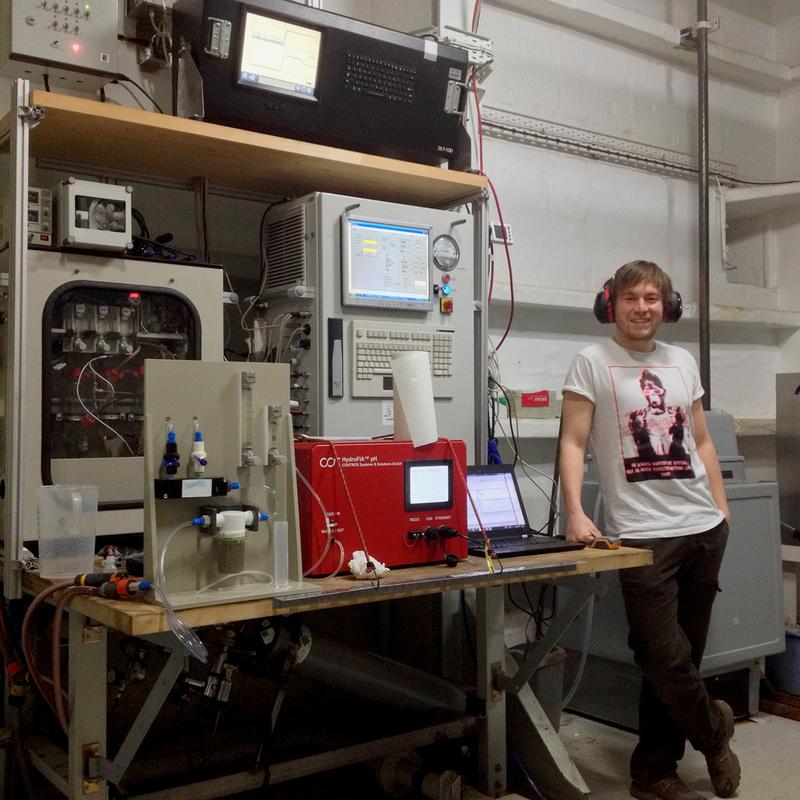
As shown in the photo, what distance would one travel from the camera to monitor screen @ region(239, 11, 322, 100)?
2.49 metres

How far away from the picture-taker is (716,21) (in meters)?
4.27

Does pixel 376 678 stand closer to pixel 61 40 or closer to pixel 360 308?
pixel 360 308

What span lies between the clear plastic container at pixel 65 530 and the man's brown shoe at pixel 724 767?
1.77 m

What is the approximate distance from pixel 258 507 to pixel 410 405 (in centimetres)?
48

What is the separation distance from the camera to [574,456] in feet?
8.18

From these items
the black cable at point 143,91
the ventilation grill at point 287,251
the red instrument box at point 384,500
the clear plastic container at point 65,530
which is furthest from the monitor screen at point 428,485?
the black cable at point 143,91

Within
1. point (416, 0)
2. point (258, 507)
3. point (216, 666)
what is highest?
point (416, 0)

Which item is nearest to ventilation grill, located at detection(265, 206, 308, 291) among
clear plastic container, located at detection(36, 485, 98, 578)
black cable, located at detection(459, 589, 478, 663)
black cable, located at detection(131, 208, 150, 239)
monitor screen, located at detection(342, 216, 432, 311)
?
monitor screen, located at detection(342, 216, 432, 311)

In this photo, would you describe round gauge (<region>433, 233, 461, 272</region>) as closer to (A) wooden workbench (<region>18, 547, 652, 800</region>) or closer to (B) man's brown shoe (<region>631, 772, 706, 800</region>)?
(A) wooden workbench (<region>18, 547, 652, 800</region>)

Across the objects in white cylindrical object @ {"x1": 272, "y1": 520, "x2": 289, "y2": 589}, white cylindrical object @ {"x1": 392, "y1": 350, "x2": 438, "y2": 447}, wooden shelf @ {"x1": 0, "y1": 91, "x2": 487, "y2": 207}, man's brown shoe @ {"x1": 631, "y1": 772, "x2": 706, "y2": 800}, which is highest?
wooden shelf @ {"x1": 0, "y1": 91, "x2": 487, "y2": 207}

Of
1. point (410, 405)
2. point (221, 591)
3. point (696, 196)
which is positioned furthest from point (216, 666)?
point (696, 196)

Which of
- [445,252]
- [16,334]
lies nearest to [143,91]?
[16,334]

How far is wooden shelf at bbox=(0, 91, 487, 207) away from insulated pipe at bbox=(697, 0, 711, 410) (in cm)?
164

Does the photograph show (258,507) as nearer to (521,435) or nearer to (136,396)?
(136,396)
